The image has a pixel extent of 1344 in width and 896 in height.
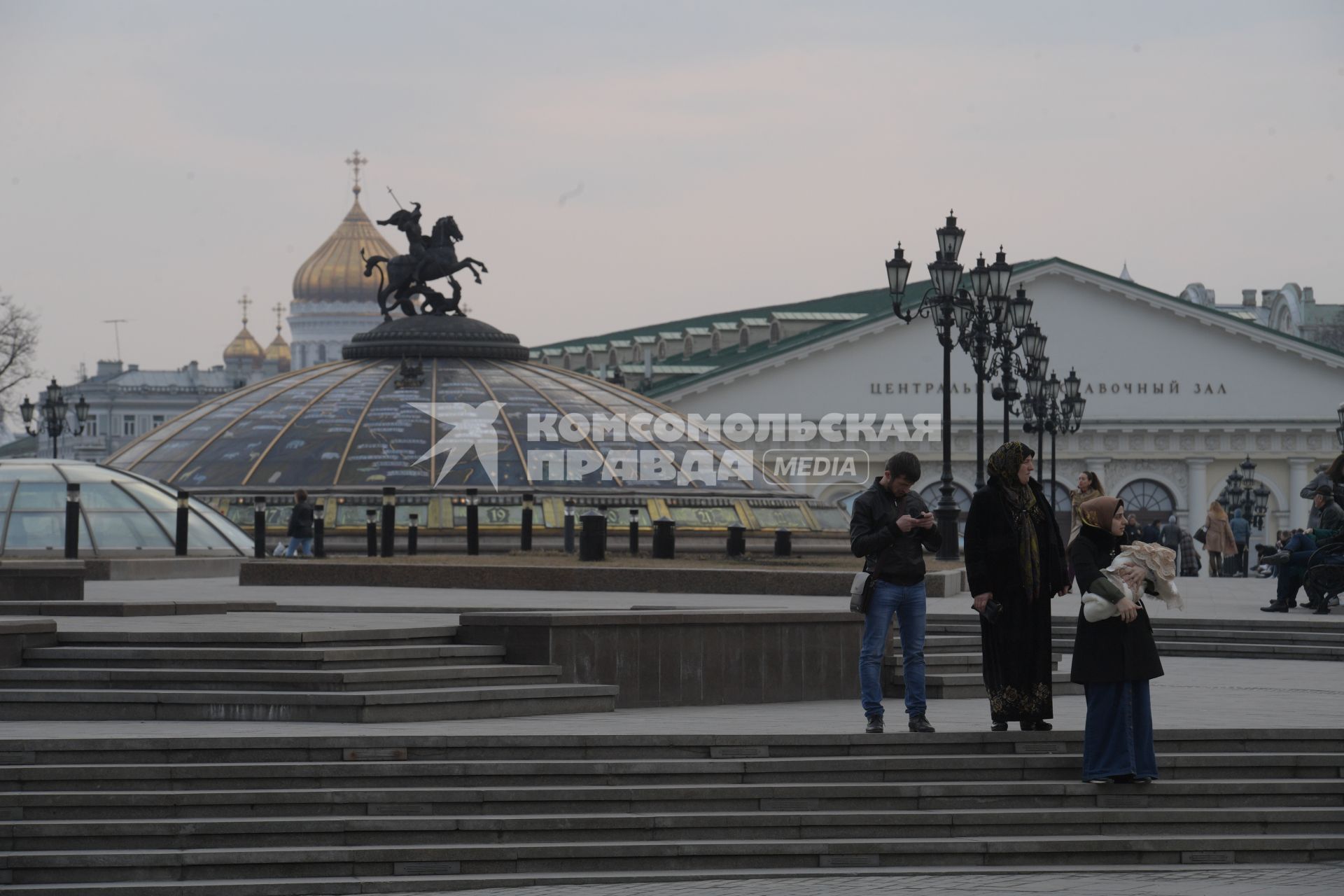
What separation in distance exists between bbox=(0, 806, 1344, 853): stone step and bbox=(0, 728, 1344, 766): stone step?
1.52 ft

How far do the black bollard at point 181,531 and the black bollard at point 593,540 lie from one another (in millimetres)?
4796

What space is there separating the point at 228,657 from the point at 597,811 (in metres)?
2.91

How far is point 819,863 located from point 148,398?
116035 mm

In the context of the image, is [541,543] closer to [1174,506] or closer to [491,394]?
[491,394]

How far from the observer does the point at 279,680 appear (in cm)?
1107

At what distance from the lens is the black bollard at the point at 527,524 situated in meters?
28.3

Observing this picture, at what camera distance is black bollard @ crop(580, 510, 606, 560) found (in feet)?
77.2

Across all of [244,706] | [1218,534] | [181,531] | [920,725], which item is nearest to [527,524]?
[181,531]

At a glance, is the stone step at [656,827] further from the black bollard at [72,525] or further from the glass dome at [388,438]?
the glass dome at [388,438]

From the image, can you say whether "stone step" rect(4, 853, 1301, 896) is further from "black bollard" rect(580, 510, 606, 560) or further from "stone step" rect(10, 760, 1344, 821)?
"black bollard" rect(580, 510, 606, 560)

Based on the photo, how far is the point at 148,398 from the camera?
121m

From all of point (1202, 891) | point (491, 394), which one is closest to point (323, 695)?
point (1202, 891)

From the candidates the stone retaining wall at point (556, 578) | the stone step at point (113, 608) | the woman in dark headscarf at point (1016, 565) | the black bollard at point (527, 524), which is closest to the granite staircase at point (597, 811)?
the woman in dark headscarf at point (1016, 565)

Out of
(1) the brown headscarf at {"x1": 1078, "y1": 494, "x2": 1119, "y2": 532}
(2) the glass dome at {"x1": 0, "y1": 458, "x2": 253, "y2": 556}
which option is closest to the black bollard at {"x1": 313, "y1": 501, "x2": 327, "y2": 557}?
(2) the glass dome at {"x1": 0, "y1": 458, "x2": 253, "y2": 556}
